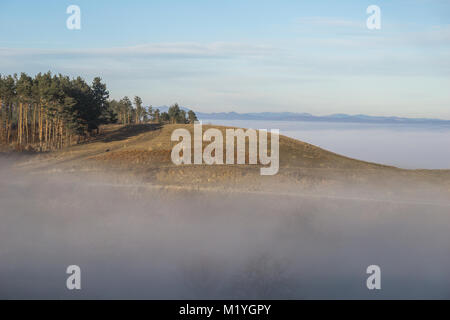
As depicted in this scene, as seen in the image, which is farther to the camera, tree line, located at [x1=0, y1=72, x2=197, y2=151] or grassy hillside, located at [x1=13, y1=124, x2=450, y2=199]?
tree line, located at [x1=0, y1=72, x2=197, y2=151]

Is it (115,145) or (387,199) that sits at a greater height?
Answer: (115,145)

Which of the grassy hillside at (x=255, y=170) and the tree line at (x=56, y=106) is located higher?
the tree line at (x=56, y=106)

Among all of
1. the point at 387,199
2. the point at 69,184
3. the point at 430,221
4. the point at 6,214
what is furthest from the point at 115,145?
the point at 430,221

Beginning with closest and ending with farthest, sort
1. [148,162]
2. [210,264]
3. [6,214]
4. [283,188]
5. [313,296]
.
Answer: [313,296] < [210,264] < [6,214] < [283,188] < [148,162]

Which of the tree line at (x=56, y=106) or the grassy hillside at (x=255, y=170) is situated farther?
the tree line at (x=56, y=106)

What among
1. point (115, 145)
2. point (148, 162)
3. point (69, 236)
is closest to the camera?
point (69, 236)

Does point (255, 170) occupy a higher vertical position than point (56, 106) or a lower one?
lower

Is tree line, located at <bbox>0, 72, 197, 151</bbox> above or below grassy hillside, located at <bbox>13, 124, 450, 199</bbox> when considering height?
above

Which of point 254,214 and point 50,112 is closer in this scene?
point 254,214

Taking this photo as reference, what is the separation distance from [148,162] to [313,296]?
1659 inches

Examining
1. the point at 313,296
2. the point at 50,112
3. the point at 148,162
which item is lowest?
the point at 313,296

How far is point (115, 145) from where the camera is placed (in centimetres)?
8238

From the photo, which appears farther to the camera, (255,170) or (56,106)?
(56,106)

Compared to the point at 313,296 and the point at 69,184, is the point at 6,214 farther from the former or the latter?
the point at 313,296
